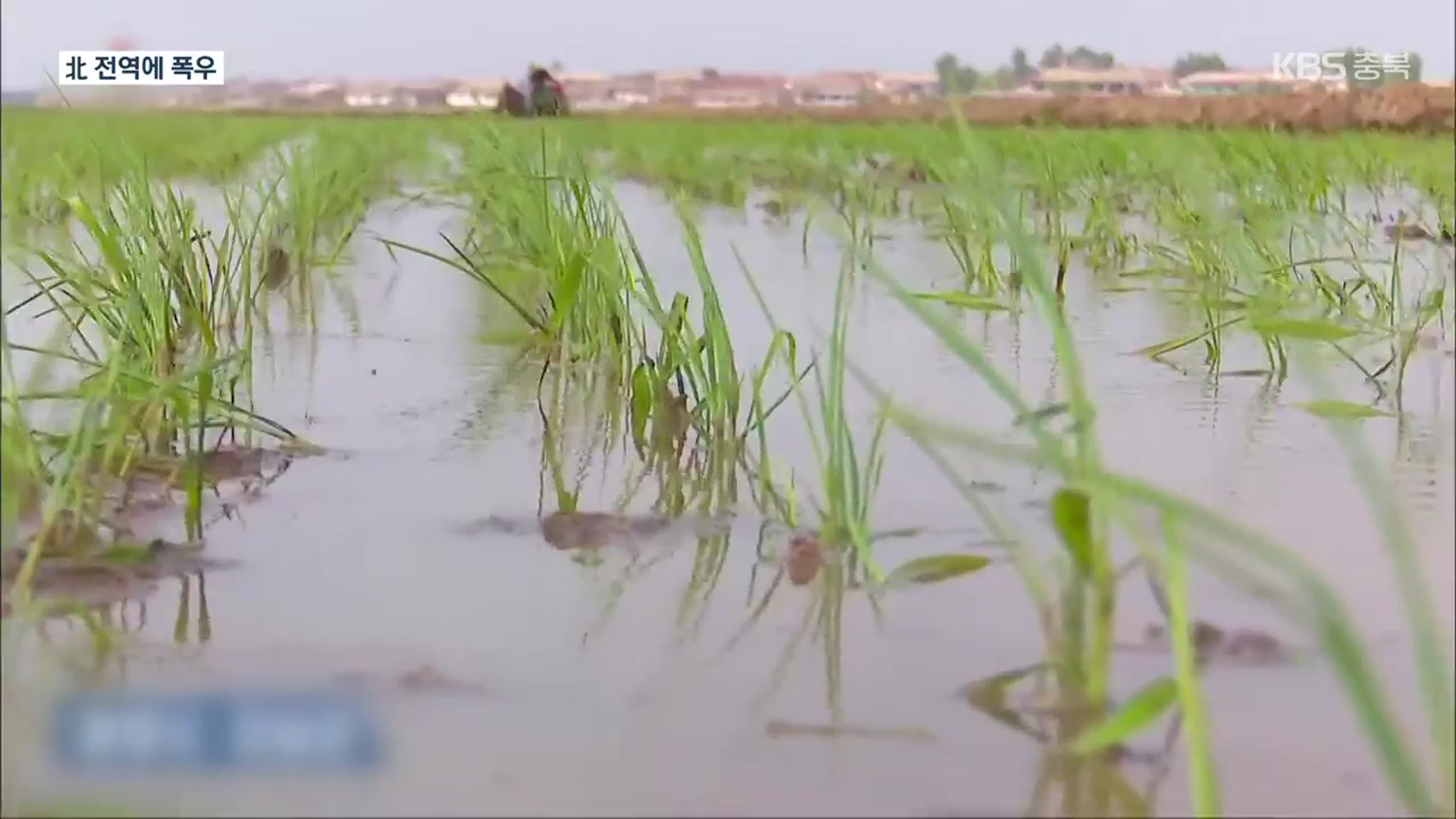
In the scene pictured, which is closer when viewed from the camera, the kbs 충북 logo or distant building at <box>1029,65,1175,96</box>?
the kbs 충북 logo

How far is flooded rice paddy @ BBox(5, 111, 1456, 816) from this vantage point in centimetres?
63

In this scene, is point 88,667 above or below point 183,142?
below

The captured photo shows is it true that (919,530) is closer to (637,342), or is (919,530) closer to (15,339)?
(637,342)

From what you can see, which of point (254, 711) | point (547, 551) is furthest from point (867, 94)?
point (254, 711)

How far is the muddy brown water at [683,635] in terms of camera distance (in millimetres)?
628

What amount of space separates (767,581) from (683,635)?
0.10 metres

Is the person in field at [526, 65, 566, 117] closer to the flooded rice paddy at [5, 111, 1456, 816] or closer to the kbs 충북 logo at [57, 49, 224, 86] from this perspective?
the flooded rice paddy at [5, 111, 1456, 816]

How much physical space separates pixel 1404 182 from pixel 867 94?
2150mm

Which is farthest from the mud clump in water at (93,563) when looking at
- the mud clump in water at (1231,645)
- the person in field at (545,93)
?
the person in field at (545,93)

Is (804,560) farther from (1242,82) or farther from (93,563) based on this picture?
(1242,82)

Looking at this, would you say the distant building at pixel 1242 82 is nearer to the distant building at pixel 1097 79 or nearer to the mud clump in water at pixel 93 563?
the distant building at pixel 1097 79

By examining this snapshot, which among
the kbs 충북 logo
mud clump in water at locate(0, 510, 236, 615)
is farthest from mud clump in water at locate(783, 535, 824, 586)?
the kbs 충북 logo

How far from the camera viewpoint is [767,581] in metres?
0.90

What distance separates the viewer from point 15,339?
164 centimetres
